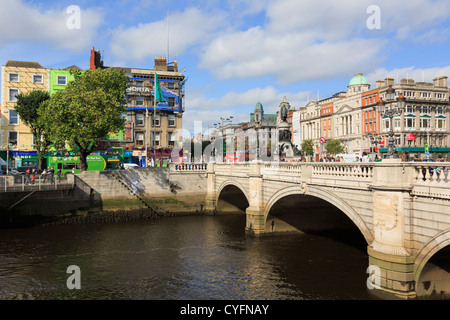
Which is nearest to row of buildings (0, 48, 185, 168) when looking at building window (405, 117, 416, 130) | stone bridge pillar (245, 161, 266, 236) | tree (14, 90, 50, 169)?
tree (14, 90, 50, 169)

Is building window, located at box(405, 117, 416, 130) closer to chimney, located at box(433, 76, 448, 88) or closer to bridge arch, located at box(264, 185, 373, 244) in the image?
chimney, located at box(433, 76, 448, 88)

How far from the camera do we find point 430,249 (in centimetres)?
→ 1375

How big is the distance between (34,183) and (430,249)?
3347 cm

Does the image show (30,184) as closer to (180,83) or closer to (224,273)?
(224,273)

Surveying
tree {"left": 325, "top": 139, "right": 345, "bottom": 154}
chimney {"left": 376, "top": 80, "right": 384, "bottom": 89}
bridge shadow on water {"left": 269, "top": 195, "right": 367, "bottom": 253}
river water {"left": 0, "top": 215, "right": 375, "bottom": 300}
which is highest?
chimney {"left": 376, "top": 80, "right": 384, "bottom": 89}

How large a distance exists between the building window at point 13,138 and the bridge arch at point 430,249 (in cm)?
5571

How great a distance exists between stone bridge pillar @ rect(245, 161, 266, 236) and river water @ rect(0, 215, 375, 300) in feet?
3.18

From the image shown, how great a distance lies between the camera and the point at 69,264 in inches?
893

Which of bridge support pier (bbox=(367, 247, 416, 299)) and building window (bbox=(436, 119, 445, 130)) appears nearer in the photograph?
bridge support pier (bbox=(367, 247, 416, 299))

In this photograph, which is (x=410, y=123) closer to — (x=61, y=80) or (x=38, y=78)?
(x=61, y=80)

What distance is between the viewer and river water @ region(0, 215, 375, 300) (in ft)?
59.7

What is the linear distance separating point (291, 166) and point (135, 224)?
19114mm

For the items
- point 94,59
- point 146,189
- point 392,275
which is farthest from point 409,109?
point 392,275
